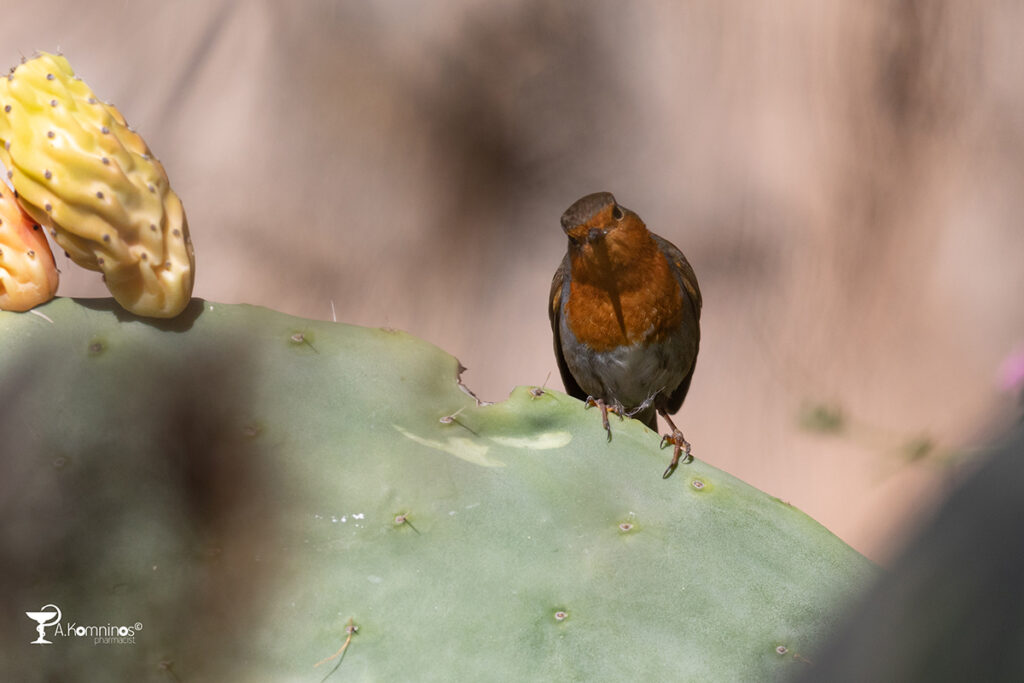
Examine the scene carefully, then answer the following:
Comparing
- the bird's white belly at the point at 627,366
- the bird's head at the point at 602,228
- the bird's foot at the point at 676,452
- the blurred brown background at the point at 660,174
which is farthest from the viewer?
the blurred brown background at the point at 660,174

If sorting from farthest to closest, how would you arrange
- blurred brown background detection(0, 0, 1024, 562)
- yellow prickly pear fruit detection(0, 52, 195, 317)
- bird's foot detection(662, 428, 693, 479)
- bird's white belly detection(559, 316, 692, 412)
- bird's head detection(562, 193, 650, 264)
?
1. blurred brown background detection(0, 0, 1024, 562)
2. bird's white belly detection(559, 316, 692, 412)
3. bird's head detection(562, 193, 650, 264)
4. bird's foot detection(662, 428, 693, 479)
5. yellow prickly pear fruit detection(0, 52, 195, 317)

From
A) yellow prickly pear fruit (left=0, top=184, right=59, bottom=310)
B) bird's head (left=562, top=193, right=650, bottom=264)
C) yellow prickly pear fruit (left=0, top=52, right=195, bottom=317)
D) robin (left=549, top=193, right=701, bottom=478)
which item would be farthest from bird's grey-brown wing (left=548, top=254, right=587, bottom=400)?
yellow prickly pear fruit (left=0, top=184, right=59, bottom=310)

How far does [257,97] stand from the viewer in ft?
9.18

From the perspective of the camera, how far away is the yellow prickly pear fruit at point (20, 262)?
1.32 metres

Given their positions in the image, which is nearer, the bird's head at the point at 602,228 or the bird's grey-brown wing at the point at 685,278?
the bird's head at the point at 602,228

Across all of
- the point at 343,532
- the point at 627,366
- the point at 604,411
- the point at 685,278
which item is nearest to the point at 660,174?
the point at 685,278

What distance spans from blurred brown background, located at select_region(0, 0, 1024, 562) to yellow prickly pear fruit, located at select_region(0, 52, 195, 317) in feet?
4.83

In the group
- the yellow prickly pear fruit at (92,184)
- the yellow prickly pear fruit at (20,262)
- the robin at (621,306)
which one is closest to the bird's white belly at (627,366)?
the robin at (621,306)

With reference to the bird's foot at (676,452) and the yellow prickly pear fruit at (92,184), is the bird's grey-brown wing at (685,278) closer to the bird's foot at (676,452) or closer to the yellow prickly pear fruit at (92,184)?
the bird's foot at (676,452)

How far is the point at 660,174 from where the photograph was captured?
2.92 m

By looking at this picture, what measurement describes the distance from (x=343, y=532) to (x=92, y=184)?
21.8 inches

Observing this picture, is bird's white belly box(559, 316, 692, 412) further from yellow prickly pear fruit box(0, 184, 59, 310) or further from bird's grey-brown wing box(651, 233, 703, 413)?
yellow prickly pear fruit box(0, 184, 59, 310)

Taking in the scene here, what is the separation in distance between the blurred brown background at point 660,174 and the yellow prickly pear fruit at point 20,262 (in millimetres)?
1435

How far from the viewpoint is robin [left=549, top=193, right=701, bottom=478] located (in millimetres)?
1856
